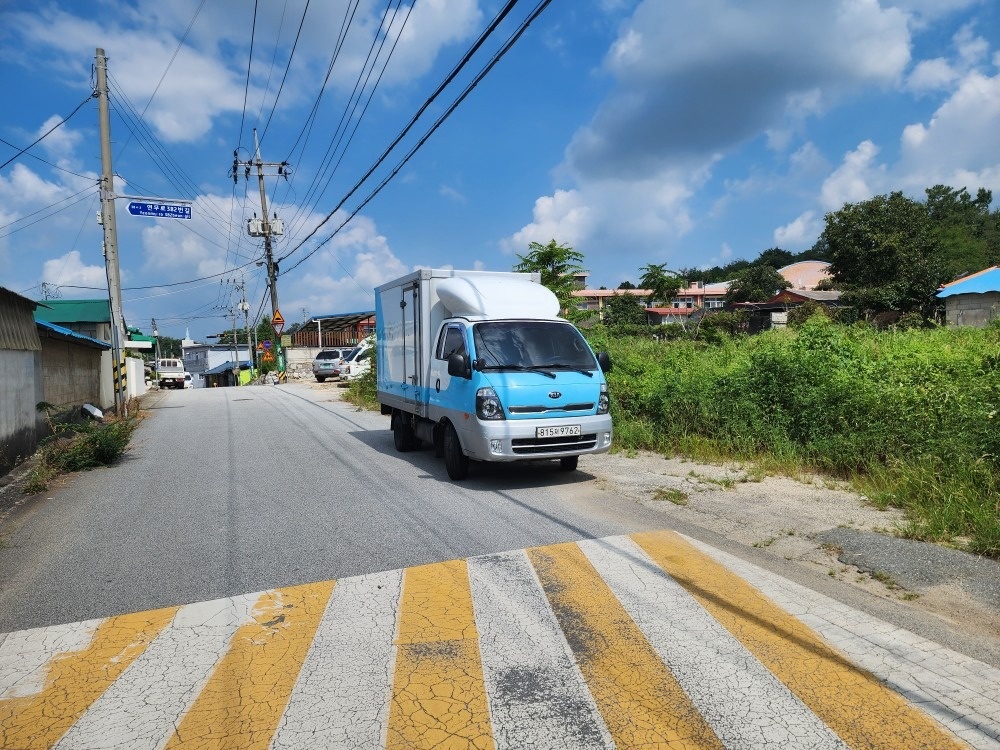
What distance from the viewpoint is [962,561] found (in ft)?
15.5

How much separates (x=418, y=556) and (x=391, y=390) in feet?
20.2

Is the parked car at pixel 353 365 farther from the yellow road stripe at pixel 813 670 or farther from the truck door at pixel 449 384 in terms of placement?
the yellow road stripe at pixel 813 670

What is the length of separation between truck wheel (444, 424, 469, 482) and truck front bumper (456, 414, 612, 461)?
0.25 metres

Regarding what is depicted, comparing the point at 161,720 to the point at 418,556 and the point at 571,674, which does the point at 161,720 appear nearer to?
the point at 571,674

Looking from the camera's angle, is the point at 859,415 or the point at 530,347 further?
the point at 530,347

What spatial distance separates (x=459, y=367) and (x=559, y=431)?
4.67ft

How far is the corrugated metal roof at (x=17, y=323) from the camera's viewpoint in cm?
975

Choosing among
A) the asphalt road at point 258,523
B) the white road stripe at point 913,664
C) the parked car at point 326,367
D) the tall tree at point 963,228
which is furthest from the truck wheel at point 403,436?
the tall tree at point 963,228

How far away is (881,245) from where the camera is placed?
38.2 meters

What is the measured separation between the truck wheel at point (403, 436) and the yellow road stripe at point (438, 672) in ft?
19.6

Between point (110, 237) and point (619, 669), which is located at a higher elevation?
point (110, 237)

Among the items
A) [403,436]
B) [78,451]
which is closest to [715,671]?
[403,436]

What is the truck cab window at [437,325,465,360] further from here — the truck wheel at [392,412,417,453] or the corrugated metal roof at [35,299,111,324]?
the corrugated metal roof at [35,299,111,324]

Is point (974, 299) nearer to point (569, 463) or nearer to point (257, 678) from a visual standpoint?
point (569, 463)
